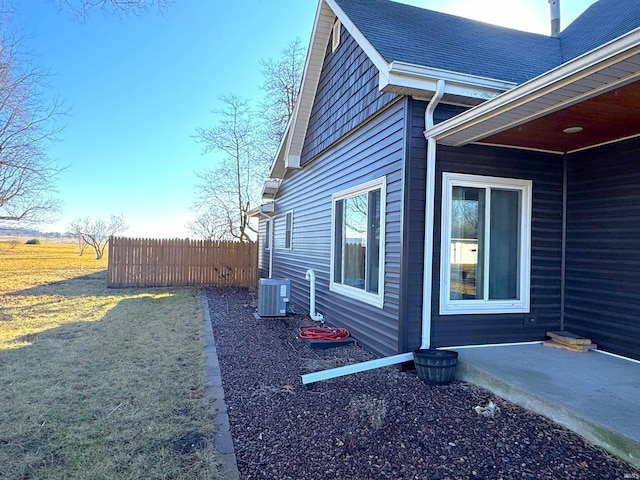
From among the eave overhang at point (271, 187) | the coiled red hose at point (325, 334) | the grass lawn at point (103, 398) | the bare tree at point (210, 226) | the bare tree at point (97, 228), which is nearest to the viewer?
the grass lawn at point (103, 398)

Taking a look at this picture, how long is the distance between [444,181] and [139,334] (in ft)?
15.8

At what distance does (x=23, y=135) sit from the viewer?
1178 centimetres

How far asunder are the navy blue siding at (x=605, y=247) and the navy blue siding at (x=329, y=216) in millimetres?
2109

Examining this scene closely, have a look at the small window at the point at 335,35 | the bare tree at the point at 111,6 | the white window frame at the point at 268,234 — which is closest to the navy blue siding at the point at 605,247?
the small window at the point at 335,35

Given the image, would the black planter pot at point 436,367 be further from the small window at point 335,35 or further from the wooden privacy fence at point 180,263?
the wooden privacy fence at point 180,263

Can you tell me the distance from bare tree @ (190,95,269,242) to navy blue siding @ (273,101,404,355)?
30.8ft

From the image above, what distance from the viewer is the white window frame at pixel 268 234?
41.4 feet

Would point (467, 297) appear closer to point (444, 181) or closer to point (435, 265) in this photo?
point (435, 265)

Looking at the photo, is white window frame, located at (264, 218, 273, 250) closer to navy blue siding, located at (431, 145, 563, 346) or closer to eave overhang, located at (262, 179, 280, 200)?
eave overhang, located at (262, 179, 280, 200)

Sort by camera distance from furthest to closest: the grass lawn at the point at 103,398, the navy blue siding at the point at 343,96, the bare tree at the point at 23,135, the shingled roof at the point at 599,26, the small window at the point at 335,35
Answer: the bare tree at the point at 23,135
the small window at the point at 335,35
the shingled roof at the point at 599,26
the navy blue siding at the point at 343,96
the grass lawn at the point at 103,398

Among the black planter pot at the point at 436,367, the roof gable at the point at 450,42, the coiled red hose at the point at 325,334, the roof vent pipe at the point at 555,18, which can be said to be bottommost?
the coiled red hose at the point at 325,334

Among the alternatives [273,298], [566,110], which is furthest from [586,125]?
[273,298]

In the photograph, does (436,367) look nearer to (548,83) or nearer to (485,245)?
(485,245)

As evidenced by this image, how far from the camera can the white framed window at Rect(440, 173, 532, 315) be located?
4281 mm
